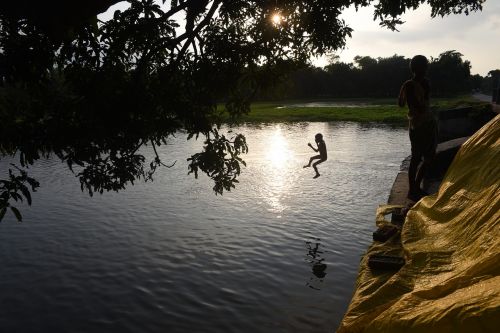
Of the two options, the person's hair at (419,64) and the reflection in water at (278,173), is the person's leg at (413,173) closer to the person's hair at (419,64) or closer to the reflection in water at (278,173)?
the person's hair at (419,64)

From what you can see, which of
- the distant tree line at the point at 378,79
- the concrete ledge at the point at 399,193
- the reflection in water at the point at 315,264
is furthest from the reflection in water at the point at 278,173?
the distant tree line at the point at 378,79

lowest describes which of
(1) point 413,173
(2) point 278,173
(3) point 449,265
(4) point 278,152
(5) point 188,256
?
(5) point 188,256

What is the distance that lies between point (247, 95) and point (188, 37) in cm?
127

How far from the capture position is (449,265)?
4.50m

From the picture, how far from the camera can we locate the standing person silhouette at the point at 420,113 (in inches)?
291

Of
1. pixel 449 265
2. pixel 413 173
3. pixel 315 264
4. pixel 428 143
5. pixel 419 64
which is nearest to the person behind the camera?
pixel 449 265

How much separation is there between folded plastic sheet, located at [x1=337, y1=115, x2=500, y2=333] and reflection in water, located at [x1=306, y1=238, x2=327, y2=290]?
2.17 metres

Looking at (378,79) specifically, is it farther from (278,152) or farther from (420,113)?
(420,113)

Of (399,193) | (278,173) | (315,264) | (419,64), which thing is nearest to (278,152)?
(278,173)

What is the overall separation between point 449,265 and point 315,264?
4.44 metres

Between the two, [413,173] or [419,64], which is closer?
[419,64]

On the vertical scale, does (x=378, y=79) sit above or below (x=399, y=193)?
above

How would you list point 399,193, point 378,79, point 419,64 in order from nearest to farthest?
1. point 419,64
2. point 399,193
3. point 378,79

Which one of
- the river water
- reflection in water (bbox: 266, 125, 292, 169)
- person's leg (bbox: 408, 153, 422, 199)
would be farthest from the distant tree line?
person's leg (bbox: 408, 153, 422, 199)
